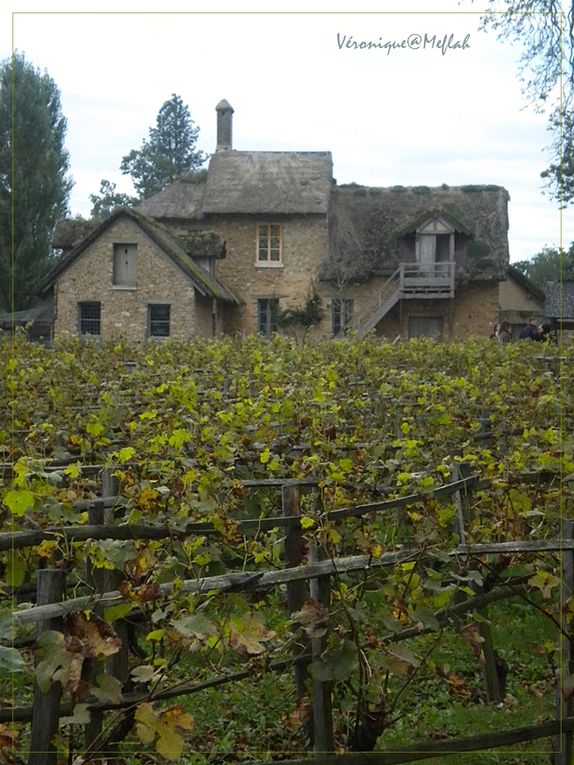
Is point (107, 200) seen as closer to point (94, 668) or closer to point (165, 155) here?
point (165, 155)

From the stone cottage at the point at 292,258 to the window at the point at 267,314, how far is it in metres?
0.05

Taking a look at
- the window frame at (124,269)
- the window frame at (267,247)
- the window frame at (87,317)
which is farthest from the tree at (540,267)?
the window frame at (87,317)

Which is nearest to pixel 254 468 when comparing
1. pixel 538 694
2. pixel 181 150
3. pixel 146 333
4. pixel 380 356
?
pixel 538 694

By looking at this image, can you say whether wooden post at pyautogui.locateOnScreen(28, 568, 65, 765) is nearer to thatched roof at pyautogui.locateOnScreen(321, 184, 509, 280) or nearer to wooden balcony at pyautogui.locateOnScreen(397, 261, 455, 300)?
wooden balcony at pyautogui.locateOnScreen(397, 261, 455, 300)

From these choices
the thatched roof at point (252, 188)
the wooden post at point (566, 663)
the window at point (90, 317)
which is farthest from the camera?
the thatched roof at point (252, 188)

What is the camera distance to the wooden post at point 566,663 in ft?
13.4

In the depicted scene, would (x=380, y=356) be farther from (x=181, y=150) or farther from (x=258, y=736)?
(x=181, y=150)

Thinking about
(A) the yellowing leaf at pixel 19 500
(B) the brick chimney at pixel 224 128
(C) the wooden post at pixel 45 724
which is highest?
(B) the brick chimney at pixel 224 128

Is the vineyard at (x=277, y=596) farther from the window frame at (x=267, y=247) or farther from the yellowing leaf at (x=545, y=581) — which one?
the window frame at (x=267, y=247)

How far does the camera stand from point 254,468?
5.63 m

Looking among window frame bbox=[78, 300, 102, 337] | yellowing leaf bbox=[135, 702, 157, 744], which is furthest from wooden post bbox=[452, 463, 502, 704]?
window frame bbox=[78, 300, 102, 337]

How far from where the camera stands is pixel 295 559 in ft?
13.0

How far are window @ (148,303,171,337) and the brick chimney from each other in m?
9.16

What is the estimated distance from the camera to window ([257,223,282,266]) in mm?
37688
